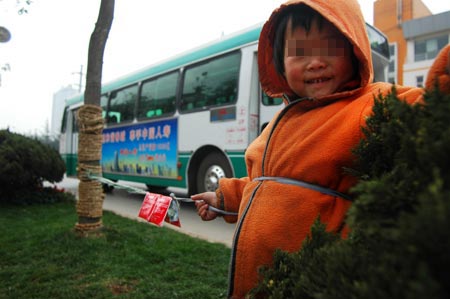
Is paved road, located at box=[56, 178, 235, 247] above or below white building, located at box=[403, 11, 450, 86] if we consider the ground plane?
below

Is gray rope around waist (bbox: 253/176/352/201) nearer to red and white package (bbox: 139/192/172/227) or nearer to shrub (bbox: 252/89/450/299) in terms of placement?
shrub (bbox: 252/89/450/299)

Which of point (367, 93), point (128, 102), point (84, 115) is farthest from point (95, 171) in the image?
point (128, 102)

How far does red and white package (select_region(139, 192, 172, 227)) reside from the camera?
5.50ft

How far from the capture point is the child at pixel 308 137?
1.07 meters

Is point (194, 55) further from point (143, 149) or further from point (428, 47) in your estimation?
point (428, 47)

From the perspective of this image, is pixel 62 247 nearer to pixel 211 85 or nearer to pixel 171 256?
pixel 171 256

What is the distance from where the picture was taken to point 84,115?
11.6 ft

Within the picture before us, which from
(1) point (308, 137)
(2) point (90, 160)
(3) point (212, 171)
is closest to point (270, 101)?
(3) point (212, 171)

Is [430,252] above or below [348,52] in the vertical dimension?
below

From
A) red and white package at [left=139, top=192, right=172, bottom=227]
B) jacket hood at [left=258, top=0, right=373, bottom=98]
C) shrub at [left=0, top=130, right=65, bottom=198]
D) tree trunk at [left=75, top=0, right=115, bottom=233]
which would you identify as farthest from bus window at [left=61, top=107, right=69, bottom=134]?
jacket hood at [left=258, top=0, right=373, bottom=98]

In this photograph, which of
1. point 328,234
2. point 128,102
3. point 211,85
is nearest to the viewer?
point 328,234

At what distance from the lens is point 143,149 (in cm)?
768

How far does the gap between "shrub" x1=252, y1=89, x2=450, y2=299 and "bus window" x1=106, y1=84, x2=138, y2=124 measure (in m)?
7.73

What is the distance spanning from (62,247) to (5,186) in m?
3.85
